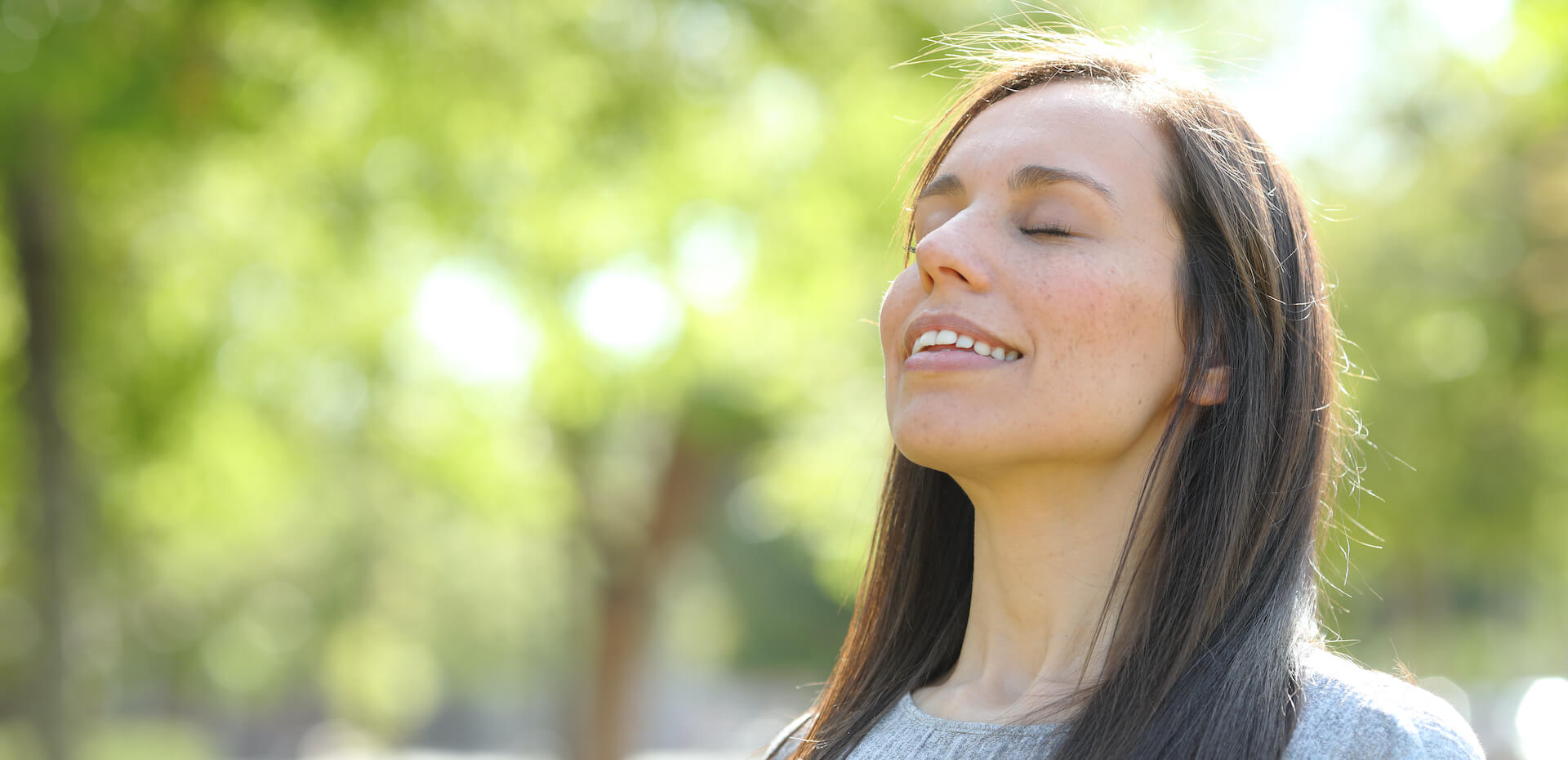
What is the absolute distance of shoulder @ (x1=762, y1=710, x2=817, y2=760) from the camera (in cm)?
222

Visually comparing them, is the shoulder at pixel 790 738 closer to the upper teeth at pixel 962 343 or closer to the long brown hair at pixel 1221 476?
the long brown hair at pixel 1221 476


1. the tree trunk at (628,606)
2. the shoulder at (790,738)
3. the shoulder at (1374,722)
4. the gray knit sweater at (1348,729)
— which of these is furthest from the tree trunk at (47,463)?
the shoulder at (1374,722)

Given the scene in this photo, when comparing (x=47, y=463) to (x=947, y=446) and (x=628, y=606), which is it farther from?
(x=947, y=446)

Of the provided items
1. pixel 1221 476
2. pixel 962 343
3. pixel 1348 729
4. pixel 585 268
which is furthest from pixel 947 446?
pixel 585 268

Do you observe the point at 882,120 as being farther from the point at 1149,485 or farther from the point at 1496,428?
the point at 1496,428

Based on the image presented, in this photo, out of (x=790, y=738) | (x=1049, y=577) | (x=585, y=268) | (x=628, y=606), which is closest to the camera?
(x=1049, y=577)

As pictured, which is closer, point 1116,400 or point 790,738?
point 1116,400

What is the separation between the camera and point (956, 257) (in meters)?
1.82

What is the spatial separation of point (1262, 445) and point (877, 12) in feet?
18.7

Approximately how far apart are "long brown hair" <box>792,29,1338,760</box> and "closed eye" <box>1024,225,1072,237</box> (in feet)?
0.52

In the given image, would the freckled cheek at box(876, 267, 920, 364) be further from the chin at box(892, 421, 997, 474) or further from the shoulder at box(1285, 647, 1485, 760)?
the shoulder at box(1285, 647, 1485, 760)

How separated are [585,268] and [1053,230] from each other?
6267 millimetres

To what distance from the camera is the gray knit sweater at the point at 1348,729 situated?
150cm

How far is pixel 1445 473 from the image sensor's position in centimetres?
1242
